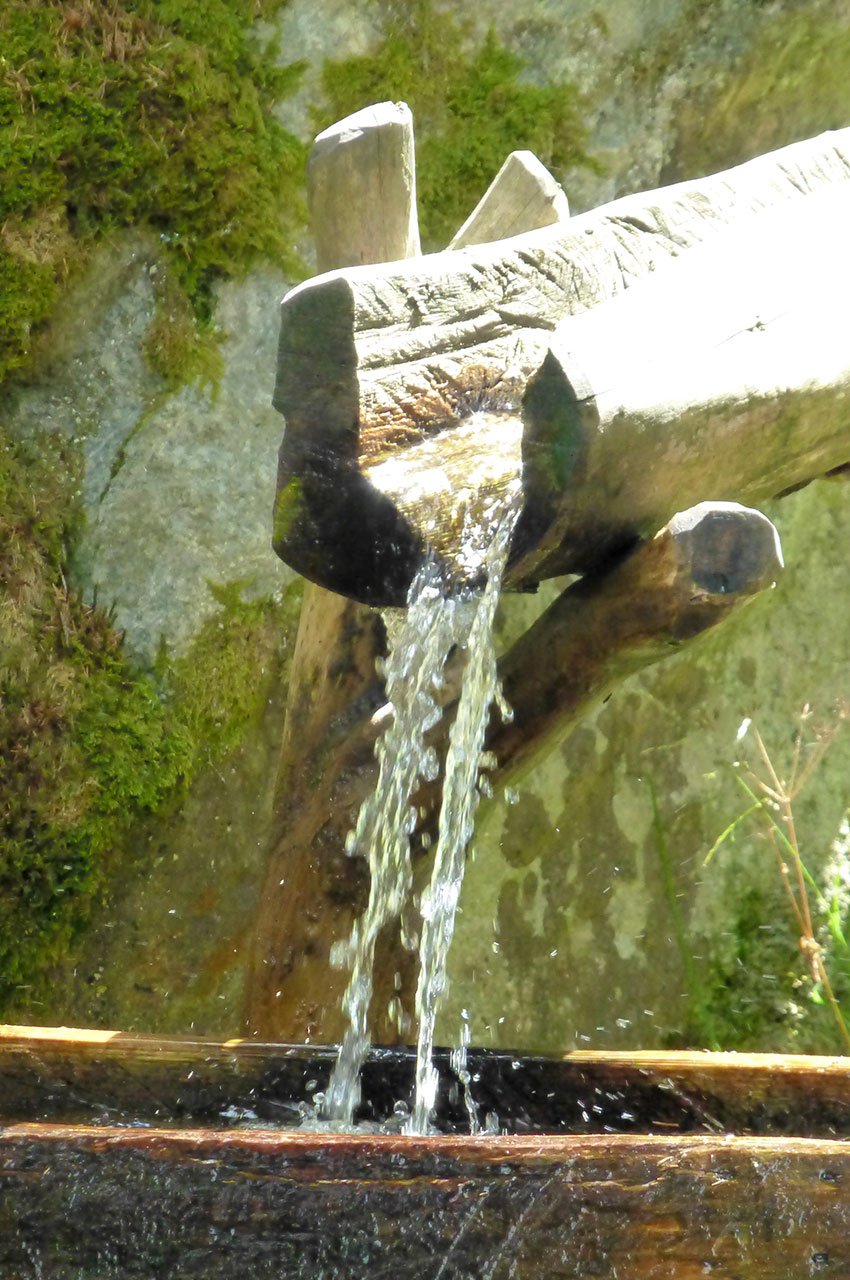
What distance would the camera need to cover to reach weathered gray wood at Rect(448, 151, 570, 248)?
2633mm

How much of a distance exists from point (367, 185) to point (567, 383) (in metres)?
0.83

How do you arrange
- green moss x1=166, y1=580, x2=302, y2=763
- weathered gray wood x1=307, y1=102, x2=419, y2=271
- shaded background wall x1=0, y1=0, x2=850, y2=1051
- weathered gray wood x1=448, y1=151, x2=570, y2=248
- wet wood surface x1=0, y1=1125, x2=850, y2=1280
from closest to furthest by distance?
wet wood surface x1=0, y1=1125, x2=850, y2=1280 < weathered gray wood x1=307, y1=102, x2=419, y2=271 < weathered gray wood x1=448, y1=151, x2=570, y2=248 < shaded background wall x1=0, y1=0, x2=850, y2=1051 < green moss x1=166, y1=580, x2=302, y2=763

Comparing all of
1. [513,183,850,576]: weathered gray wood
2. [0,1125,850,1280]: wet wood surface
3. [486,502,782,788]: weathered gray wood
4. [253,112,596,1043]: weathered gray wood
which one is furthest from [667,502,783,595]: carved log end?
[0,1125,850,1280]: wet wood surface

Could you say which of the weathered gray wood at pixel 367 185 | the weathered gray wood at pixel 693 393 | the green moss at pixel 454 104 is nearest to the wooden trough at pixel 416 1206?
the weathered gray wood at pixel 693 393

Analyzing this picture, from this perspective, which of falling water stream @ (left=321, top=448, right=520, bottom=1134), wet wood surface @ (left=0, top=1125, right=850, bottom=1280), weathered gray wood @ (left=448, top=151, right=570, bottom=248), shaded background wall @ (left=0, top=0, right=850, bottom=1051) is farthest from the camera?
shaded background wall @ (left=0, top=0, right=850, bottom=1051)

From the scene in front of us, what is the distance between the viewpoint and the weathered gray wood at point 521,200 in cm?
263

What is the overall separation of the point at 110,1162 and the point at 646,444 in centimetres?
122

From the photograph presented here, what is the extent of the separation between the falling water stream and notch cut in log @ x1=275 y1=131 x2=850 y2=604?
0.05 m

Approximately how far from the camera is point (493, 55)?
4.29 meters

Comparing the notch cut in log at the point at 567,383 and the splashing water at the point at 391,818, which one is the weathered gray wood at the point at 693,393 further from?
the splashing water at the point at 391,818

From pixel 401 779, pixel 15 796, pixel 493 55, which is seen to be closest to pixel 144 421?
pixel 15 796

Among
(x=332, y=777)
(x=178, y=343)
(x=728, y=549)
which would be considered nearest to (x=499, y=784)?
(x=332, y=777)

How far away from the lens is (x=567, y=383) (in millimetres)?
1852

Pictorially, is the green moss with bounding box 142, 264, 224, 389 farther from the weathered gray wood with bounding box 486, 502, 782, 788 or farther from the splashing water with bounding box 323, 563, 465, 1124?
the weathered gray wood with bounding box 486, 502, 782, 788
